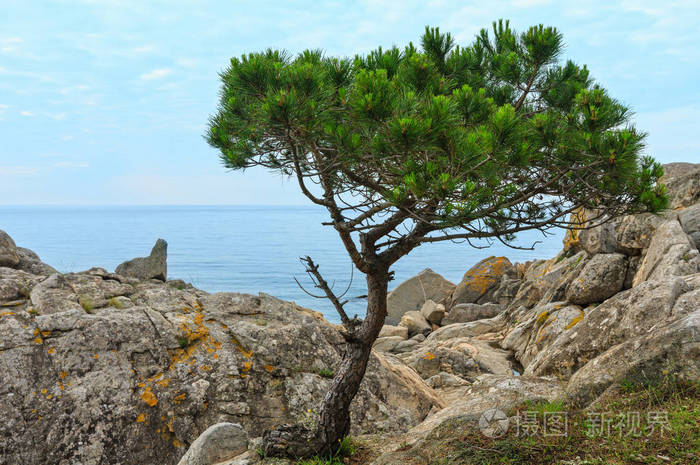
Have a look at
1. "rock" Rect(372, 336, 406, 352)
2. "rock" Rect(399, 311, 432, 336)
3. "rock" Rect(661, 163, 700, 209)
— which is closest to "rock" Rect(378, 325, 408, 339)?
"rock" Rect(399, 311, 432, 336)

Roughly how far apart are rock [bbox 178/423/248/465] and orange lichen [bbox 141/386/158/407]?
0.95 meters

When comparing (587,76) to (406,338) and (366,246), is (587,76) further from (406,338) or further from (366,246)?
(406,338)

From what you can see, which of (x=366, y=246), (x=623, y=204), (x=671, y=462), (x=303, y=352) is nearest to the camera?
(x=671, y=462)

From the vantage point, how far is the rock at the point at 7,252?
9791mm

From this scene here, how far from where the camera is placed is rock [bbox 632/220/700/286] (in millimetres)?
9695

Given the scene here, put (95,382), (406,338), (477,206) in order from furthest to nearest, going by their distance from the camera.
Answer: (406,338) < (95,382) < (477,206)

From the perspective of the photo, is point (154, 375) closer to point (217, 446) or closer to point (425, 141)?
point (217, 446)

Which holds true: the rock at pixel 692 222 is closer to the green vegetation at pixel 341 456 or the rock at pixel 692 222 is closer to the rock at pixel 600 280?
the rock at pixel 600 280

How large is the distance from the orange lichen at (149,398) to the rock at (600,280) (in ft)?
32.4

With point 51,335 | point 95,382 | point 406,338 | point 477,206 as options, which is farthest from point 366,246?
point 406,338

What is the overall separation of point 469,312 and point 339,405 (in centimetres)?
1441

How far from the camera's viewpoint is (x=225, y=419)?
702 cm

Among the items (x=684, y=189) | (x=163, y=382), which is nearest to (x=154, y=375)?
(x=163, y=382)

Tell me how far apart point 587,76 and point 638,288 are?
409 centimetres
